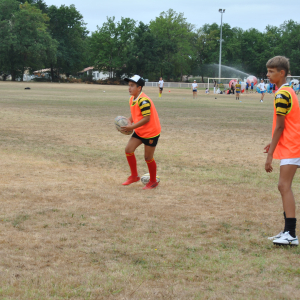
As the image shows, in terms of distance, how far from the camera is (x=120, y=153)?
10234 mm

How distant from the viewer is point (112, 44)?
96562mm

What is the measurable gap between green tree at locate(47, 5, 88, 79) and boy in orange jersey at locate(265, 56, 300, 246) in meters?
95.5

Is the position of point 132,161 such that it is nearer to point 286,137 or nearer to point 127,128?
point 127,128

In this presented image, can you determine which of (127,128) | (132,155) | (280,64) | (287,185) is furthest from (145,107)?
(287,185)

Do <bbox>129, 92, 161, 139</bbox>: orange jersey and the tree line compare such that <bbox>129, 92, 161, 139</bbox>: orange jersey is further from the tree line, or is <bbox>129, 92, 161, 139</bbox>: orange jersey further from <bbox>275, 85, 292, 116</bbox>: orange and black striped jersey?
the tree line

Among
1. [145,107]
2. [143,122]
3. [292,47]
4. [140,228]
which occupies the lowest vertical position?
[140,228]

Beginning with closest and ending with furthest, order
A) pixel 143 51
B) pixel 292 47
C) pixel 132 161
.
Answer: pixel 132 161 < pixel 143 51 < pixel 292 47

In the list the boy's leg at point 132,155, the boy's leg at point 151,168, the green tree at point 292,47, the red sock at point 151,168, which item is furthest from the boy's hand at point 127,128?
the green tree at point 292,47

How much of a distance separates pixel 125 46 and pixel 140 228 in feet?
319

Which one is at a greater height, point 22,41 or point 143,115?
point 22,41

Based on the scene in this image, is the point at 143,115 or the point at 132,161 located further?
the point at 132,161

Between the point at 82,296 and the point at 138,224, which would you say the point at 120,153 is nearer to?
the point at 138,224

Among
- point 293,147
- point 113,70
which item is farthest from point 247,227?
point 113,70

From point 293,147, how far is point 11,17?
290 feet
